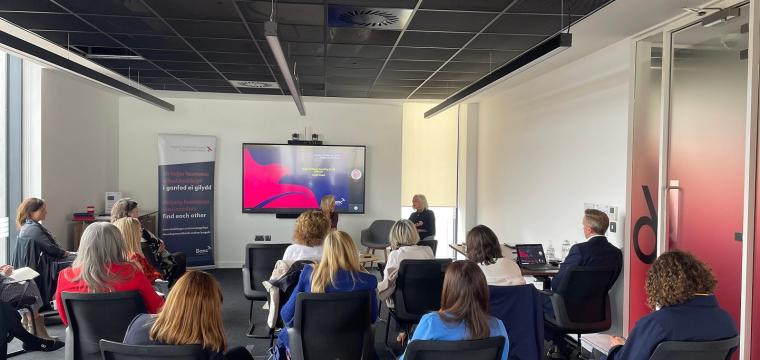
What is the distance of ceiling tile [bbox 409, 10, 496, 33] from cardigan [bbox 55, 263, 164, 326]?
2.68 meters

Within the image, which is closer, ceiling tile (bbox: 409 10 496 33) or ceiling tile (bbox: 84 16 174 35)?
ceiling tile (bbox: 409 10 496 33)

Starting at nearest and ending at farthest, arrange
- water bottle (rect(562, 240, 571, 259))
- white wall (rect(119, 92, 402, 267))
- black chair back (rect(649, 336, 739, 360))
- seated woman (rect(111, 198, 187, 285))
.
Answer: black chair back (rect(649, 336, 739, 360))
seated woman (rect(111, 198, 187, 285))
water bottle (rect(562, 240, 571, 259))
white wall (rect(119, 92, 402, 267))

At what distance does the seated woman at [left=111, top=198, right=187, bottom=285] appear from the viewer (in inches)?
194

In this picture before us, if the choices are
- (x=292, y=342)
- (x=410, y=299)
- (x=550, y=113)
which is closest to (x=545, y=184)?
(x=550, y=113)

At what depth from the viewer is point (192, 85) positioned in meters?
7.47

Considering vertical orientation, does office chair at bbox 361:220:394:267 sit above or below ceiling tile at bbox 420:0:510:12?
below

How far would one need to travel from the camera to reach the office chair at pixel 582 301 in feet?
12.4

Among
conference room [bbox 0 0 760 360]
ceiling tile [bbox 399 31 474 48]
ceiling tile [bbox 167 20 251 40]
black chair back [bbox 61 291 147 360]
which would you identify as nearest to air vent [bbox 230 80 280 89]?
conference room [bbox 0 0 760 360]

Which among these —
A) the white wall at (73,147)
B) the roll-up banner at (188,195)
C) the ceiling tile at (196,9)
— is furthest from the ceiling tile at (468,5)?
the roll-up banner at (188,195)

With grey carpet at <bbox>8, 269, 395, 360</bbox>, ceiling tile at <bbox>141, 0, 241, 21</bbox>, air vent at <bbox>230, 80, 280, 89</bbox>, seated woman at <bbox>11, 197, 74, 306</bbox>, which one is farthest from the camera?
air vent at <bbox>230, 80, 280, 89</bbox>

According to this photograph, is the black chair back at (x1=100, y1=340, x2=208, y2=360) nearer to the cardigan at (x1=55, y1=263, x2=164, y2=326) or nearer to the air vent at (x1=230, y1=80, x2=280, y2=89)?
the cardigan at (x1=55, y1=263, x2=164, y2=326)

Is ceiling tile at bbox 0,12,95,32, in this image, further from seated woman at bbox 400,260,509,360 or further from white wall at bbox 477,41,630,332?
white wall at bbox 477,41,630,332

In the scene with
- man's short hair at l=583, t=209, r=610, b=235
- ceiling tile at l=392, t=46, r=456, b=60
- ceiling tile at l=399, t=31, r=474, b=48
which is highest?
ceiling tile at l=392, t=46, r=456, b=60

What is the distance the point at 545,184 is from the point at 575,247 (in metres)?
2.17
